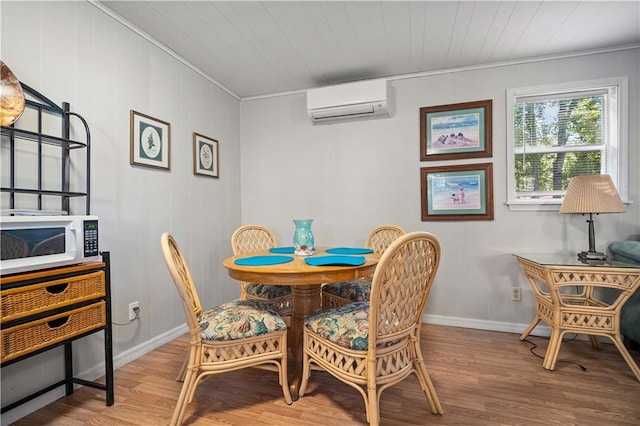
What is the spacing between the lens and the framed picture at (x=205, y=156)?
9.00 ft

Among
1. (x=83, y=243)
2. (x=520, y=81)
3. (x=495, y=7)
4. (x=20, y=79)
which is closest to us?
(x=83, y=243)

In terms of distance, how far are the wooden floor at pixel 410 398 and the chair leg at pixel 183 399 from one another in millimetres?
90

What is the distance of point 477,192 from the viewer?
2.71 m

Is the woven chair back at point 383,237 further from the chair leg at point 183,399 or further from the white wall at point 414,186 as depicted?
the chair leg at point 183,399

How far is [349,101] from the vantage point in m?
2.82

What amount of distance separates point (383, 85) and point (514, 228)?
1.73 m

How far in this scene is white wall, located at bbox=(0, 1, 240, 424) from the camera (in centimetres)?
160

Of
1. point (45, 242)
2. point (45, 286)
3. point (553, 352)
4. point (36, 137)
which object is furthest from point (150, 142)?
point (553, 352)

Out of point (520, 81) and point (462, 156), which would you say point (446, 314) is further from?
point (520, 81)

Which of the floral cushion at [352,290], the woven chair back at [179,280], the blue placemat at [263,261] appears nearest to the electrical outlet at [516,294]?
the floral cushion at [352,290]

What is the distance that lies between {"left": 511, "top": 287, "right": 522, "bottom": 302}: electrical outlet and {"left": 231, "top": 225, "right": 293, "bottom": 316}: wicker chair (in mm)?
1952

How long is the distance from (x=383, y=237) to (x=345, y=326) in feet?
4.35

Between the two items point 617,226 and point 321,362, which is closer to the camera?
point 321,362

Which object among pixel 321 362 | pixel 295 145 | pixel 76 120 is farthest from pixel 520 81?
pixel 76 120
